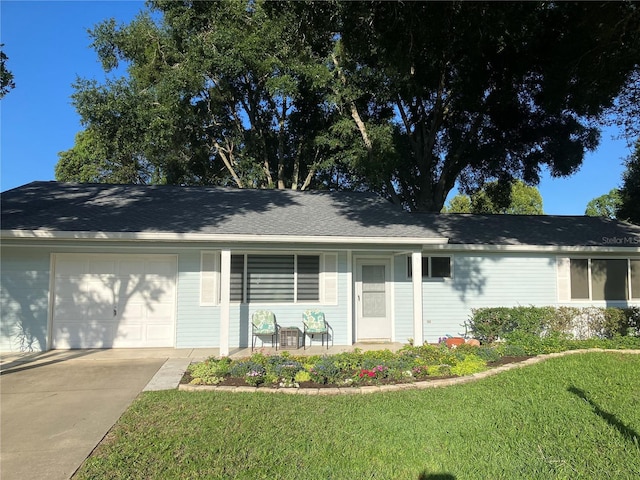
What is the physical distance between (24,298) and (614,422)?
10.8 meters

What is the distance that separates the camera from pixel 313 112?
2142 cm

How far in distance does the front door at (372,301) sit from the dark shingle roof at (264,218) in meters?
1.28

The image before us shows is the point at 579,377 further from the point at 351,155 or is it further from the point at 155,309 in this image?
A: the point at 351,155

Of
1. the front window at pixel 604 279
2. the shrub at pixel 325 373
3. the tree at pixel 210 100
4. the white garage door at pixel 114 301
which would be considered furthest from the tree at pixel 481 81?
the white garage door at pixel 114 301

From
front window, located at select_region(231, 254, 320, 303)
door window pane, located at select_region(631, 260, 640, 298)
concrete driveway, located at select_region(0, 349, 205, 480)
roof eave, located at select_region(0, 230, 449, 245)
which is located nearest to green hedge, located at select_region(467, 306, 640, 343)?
door window pane, located at select_region(631, 260, 640, 298)

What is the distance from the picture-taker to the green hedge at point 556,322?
10.1 m

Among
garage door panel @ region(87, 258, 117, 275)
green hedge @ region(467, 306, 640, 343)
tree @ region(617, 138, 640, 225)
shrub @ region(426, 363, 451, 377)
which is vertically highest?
tree @ region(617, 138, 640, 225)

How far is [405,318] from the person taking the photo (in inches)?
428

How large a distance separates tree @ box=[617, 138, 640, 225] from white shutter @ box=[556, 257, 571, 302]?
1302 cm

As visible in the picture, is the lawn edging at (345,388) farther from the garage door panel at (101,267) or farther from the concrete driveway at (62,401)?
the garage door panel at (101,267)

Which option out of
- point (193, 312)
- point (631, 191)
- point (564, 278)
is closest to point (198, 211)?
point (193, 312)

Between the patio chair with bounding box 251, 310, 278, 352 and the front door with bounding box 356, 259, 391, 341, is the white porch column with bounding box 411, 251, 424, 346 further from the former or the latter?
the patio chair with bounding box 251, 310, 278, 352

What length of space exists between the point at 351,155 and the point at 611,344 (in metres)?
12.1

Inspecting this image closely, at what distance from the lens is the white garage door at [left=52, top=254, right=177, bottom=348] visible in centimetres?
960
